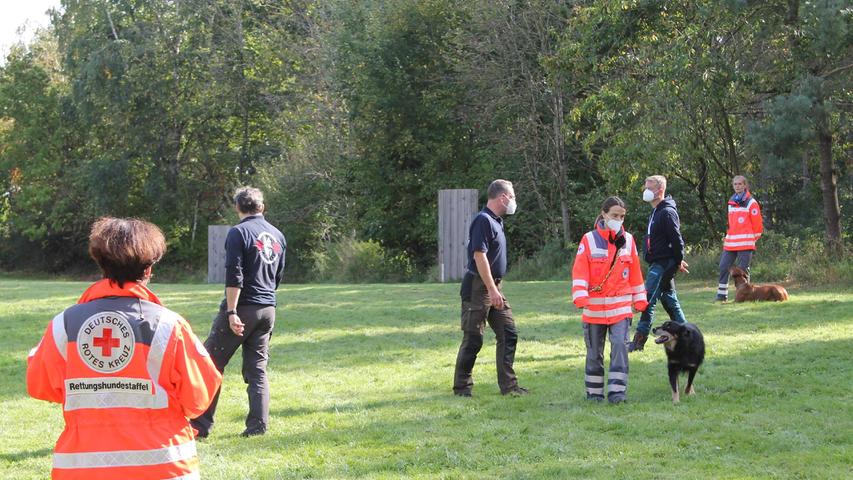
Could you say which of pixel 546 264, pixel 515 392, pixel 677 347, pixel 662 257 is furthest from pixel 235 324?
pixel 546 264

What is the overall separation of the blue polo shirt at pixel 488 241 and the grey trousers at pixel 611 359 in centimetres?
94

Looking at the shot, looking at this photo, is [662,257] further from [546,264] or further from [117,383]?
[546,264]

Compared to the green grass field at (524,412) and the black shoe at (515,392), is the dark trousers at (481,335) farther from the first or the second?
the green grass field at (524,412)

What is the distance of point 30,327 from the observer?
1528 cm

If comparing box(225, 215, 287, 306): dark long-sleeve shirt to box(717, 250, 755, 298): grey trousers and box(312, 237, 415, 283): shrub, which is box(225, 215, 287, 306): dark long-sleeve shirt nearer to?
box(717, 250, 755, 298): grey trousers

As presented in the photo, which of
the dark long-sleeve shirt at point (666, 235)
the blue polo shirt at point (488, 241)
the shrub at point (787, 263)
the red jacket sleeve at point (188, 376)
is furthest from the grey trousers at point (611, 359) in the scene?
the shrub at point (787, 263)

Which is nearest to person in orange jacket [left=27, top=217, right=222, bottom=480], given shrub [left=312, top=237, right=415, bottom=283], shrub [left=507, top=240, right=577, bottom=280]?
shrub [left=507, top=240, right=577, bottom=280]

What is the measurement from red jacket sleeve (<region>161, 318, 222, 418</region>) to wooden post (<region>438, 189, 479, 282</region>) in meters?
22.6

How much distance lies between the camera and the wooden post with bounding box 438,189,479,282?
26.7m

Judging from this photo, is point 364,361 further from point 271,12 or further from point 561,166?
point 271,12

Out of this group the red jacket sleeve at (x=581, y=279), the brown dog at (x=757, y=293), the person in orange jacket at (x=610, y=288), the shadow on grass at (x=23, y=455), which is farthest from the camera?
the brown dog at (x=757, y=293)

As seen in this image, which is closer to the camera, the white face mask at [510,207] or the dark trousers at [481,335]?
the white face mask at [510,207]

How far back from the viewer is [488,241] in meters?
8.67

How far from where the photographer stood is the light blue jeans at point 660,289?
1115 centimetres
